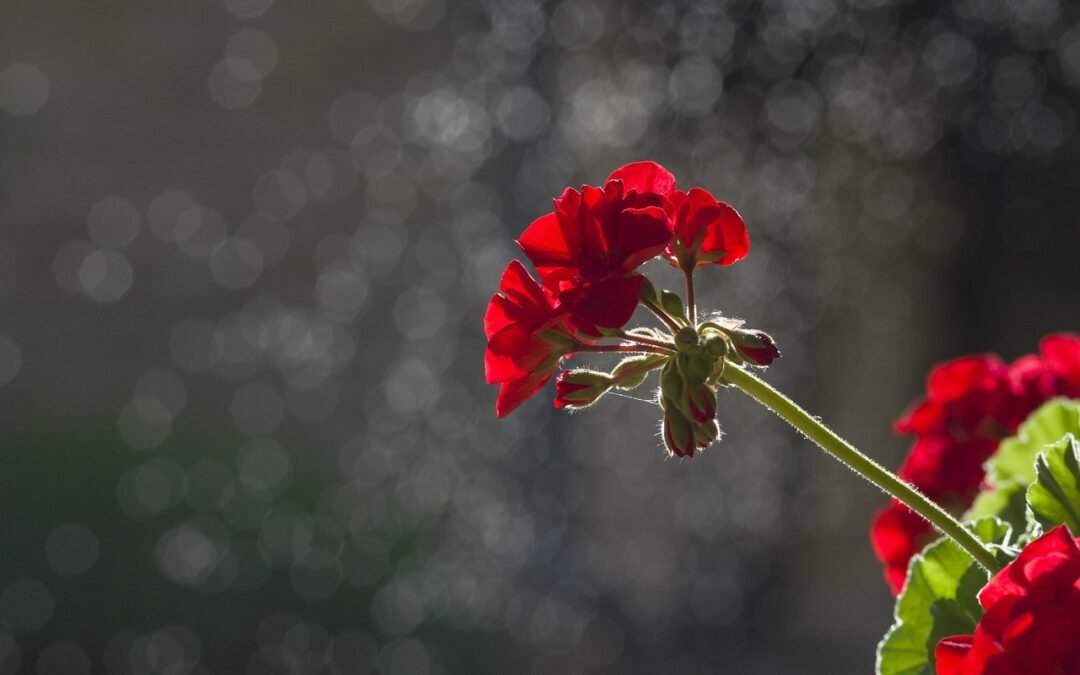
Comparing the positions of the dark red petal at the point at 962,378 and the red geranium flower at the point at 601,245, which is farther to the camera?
the dark red petal at the point at 962,378

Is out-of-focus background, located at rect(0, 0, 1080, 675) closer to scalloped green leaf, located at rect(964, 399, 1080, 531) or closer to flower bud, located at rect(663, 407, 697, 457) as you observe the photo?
scalloped green leaf, located at rect(964, 399, 1080, 531)

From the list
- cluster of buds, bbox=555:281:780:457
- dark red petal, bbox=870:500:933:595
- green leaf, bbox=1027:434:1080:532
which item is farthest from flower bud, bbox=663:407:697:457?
dark red petal, bbox=870:500:933:595

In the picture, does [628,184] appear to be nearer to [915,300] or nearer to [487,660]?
[487,660]

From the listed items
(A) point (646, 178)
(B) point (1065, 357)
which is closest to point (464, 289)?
(B) point (1065, 357)

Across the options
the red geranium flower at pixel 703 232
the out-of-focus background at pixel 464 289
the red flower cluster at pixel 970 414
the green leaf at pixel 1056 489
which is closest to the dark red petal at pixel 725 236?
the red geranium flower at pixel 703 232

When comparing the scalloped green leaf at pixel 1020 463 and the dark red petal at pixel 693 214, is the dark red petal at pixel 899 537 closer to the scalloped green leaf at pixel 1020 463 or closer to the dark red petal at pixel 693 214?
the scalloped green leaf at pixel 1020 463

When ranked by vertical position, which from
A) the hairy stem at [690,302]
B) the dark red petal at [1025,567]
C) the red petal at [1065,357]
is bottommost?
the dark red petal at [1025,567]

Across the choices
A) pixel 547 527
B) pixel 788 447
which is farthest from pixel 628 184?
pixel 788 447
